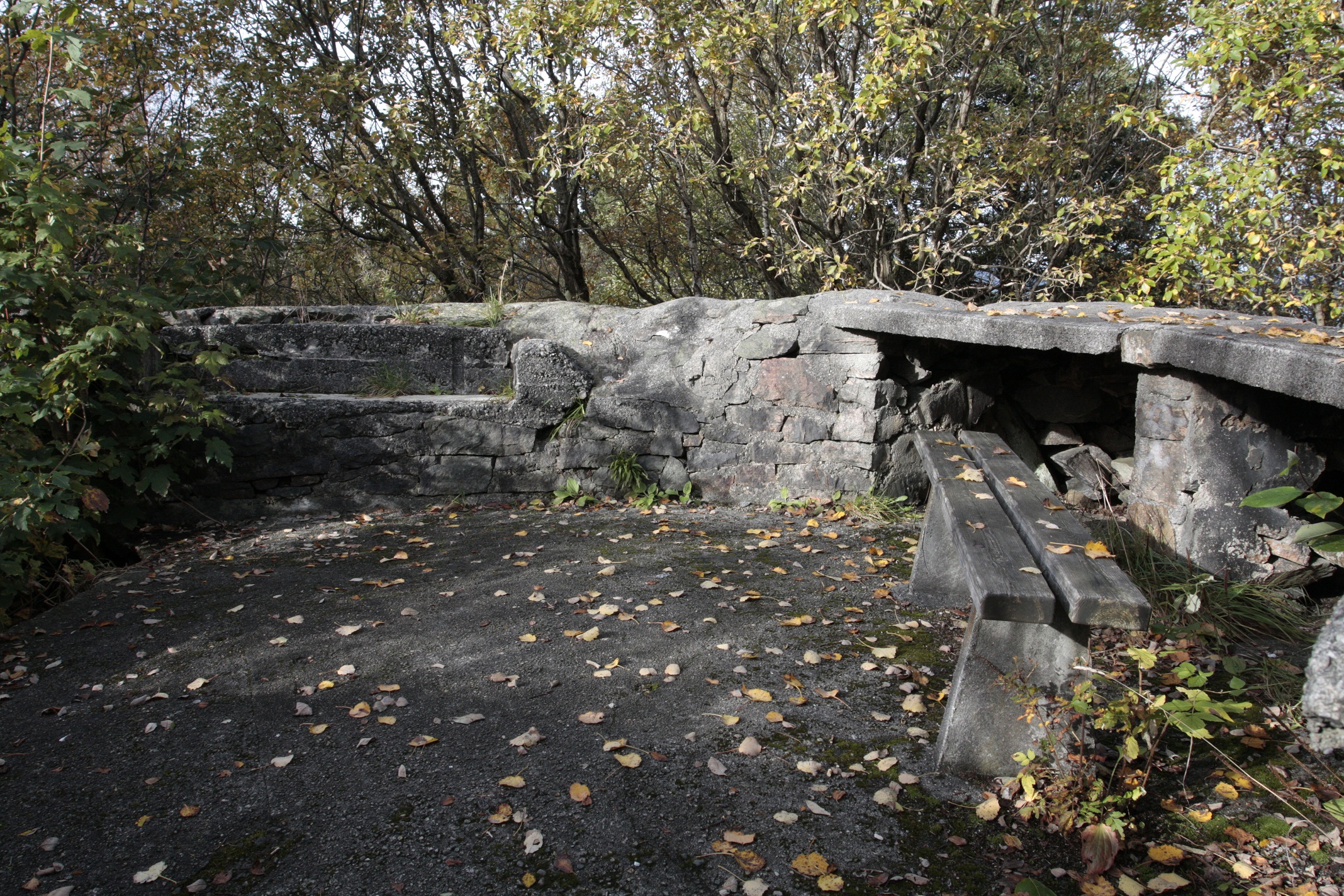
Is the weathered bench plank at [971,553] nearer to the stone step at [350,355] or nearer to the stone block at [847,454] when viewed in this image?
the stone block at [847,454]

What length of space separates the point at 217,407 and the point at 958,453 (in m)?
3.76

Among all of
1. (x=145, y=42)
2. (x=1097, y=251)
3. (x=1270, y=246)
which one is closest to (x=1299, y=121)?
(x=1270, y=246)

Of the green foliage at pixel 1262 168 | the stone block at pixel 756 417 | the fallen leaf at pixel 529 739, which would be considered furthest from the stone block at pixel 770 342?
the fallen leaf at pixel 529 739

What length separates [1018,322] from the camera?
12.6 ft

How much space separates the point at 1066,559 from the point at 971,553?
230 mm

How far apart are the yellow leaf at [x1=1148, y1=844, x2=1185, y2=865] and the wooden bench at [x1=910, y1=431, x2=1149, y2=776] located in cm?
32

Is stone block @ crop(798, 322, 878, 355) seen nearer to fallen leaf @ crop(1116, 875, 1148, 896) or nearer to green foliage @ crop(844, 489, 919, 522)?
green foliage @ crop(844, 489, 919, 522)

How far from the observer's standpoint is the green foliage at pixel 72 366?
10.5ft

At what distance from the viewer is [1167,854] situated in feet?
5.84

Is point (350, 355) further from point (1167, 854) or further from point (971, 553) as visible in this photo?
point (1167, 854)

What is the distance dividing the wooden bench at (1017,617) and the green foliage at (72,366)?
3.39m

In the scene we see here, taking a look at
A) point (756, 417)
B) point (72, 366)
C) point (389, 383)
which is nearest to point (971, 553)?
point (756, 417)

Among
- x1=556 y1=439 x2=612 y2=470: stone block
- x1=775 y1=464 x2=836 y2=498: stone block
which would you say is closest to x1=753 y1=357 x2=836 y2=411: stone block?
x1=775 y1=464 x2=836 y2=498: stone block

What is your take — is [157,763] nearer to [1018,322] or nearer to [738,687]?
[738,687]
